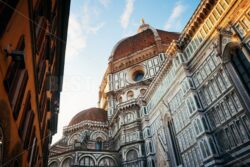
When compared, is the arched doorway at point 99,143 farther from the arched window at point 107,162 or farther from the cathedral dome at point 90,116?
the arched window at point 107,162

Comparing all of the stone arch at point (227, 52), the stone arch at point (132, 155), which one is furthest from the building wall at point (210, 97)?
the stone arch at point (132, 155)

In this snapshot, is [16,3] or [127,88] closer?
[16,3]

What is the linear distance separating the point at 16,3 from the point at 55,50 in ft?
31.8

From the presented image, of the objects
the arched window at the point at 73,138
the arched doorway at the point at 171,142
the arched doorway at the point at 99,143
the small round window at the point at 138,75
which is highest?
the small round window at the point at 138,75

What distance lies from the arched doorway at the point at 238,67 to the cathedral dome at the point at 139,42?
25.5 metres

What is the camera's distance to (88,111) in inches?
1576

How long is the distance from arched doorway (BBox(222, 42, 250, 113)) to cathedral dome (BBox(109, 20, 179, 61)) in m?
25.5

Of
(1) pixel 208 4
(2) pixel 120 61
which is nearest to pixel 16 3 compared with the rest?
(1) pixel 208 4

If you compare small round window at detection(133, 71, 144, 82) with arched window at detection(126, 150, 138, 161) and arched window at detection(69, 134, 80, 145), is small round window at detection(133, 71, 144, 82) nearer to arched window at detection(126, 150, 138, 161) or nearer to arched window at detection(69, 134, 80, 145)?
arched window at detection(69, 134, 80, 145)

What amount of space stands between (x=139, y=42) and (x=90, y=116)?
17.1 metres

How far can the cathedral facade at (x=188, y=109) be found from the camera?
1460 cm

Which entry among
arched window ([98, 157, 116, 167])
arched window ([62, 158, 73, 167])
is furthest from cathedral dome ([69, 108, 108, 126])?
arched window ([62, 158, 73, 167])

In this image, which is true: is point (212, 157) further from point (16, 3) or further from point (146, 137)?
point (16, 3)

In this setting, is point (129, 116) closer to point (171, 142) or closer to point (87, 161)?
point (87, 161)
